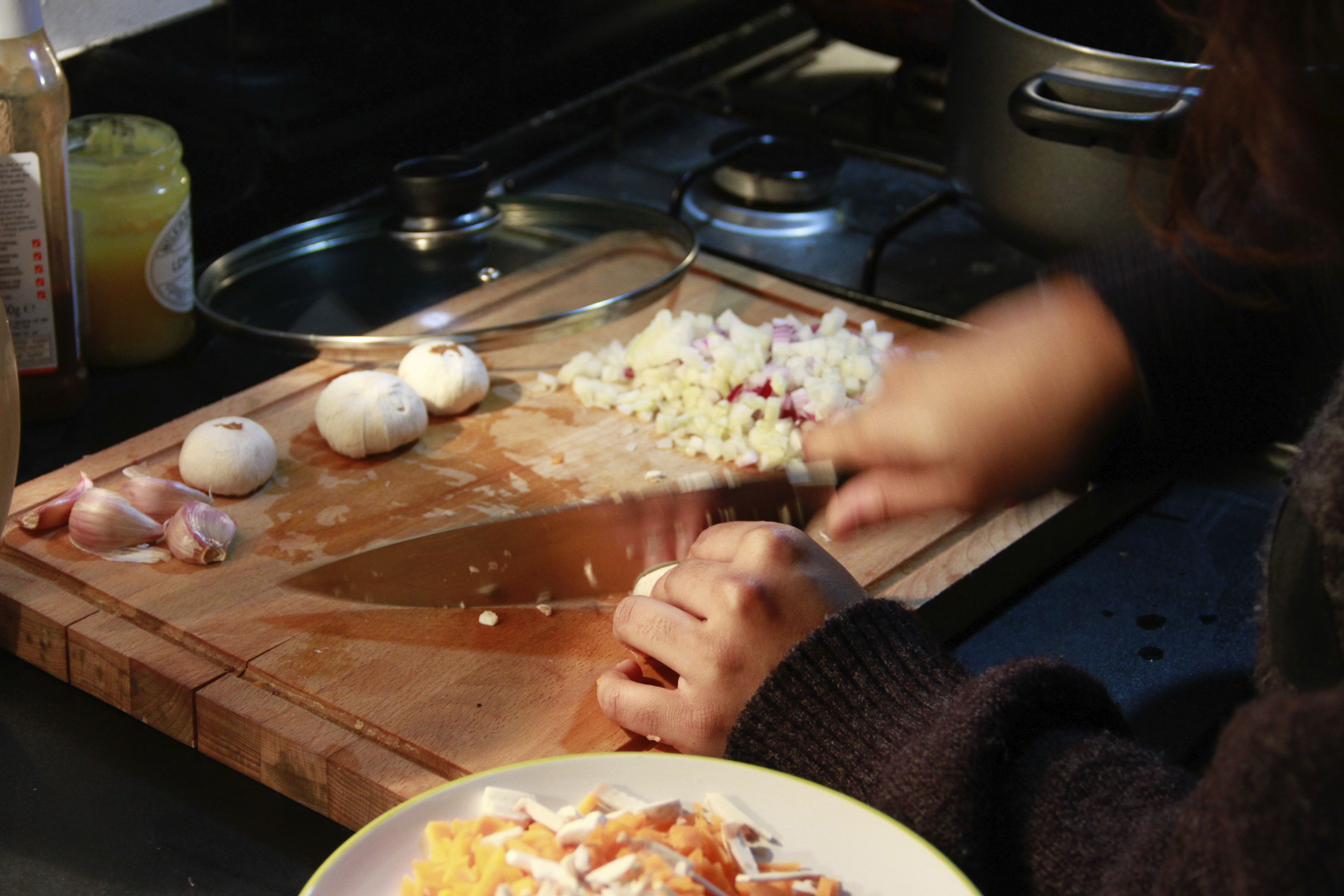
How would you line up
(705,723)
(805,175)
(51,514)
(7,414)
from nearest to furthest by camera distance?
1. (705,723)
2. (7,414)
3. (51,514)
4. (805,175)

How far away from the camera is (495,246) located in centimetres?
144

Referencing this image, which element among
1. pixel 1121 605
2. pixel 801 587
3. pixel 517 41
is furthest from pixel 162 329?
pixel 1121 605

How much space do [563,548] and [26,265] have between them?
587mm

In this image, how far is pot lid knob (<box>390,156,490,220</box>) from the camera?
4.51ft

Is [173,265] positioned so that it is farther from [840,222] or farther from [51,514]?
[840,222]

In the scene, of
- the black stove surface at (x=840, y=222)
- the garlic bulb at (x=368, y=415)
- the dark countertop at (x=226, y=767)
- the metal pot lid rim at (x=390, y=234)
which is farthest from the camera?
the black stove surface at (x=840, y=222)

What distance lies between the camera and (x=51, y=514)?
1043 mm

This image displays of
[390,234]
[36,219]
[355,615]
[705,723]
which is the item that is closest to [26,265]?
[36,219]

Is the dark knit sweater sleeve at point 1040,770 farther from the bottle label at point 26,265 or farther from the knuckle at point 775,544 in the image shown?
the bottle label at point 26,265

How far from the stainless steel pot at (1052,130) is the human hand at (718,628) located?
0.44m

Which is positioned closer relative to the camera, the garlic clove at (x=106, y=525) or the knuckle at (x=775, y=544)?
the knuckle at (x=775, y=544)

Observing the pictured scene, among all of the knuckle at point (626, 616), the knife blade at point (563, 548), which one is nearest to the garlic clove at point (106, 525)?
the knife blade at point (563, 548)

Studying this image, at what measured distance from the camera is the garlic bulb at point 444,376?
1.20 metres

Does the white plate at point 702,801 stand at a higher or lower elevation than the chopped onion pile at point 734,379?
higher
